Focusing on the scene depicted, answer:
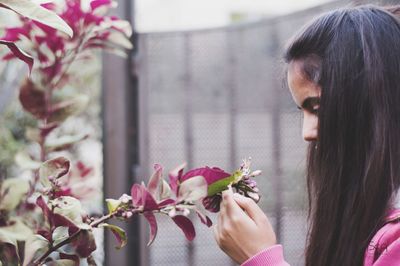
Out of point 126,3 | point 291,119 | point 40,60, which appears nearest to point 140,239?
point 291,119

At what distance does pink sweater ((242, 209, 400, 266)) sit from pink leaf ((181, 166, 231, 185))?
22 centimetres

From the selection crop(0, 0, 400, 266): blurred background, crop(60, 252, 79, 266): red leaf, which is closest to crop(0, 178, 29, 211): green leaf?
crop(60, 252, 79, 266): red leaf

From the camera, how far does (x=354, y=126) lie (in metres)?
0.88

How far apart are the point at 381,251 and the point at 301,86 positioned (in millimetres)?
281

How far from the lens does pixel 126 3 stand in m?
1.51

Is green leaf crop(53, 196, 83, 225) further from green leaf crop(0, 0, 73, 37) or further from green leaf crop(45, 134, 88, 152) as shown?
green leaf crop(45, 134, 88, 152)

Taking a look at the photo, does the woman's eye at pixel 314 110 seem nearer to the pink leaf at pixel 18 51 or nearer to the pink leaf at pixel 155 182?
the pink leaf at pixel 155 182

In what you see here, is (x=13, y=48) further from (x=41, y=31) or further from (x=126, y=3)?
(x=126, y=3)

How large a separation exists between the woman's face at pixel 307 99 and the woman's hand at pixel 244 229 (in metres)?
0.16

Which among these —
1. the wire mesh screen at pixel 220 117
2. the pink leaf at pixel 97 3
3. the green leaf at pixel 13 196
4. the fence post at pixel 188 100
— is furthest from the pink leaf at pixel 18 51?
the fence post at pixel 188 100

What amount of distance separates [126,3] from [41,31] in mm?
607

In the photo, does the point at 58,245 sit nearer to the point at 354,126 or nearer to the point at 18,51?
the point at 18,51

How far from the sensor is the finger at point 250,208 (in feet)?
2.67

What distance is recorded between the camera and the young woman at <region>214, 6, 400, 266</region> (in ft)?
2.77
